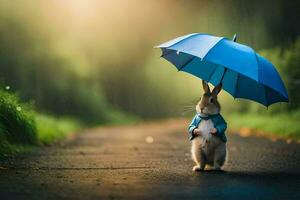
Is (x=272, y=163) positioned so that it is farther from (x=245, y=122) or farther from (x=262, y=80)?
(x=245, y=122)

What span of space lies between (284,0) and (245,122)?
4.84 m

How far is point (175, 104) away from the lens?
160ft

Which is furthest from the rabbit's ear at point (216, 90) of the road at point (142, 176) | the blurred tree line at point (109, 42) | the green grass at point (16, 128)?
the blurred tree line at point (109, 42)

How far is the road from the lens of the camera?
24.8 feet

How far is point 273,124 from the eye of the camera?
2159 cm

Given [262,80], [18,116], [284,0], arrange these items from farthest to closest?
1. [284,0]
2. [18,116]
3. [262,80]

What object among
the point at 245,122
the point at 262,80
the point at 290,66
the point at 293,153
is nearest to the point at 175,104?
the point at 245,122

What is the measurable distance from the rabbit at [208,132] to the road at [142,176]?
27 centimetres

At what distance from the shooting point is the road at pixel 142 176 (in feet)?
24.8

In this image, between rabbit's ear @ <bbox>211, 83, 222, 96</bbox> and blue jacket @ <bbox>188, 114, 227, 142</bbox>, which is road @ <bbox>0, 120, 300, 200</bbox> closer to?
blue jacket @ <bbox>188, 114, 227, 142</bbox>

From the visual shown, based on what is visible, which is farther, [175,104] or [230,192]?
[175,104]

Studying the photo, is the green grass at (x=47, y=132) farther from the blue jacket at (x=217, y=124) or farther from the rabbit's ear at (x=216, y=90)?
the rabbit's ear at (x=216, y=90)

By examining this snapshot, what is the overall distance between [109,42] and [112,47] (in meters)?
0.67

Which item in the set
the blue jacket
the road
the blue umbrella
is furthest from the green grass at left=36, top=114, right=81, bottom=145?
the blue jacket
